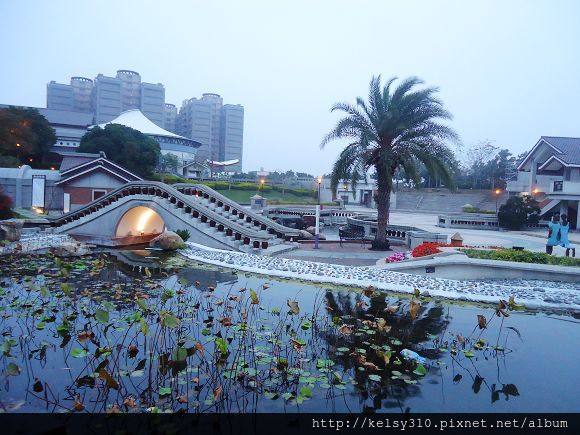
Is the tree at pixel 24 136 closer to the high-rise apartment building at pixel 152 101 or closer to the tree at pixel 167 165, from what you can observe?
the tree at pixel 167 165

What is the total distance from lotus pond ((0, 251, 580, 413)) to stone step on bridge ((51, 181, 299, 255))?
22.7ft

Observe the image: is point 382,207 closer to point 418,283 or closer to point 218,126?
point 418,283

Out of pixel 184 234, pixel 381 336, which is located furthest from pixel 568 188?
pixel 381 336

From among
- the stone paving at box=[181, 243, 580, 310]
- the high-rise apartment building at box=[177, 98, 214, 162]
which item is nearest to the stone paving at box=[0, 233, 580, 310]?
the stone paving at box=[181, 243, 580, 310]

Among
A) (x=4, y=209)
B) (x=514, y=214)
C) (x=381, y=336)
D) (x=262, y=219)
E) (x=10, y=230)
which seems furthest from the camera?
(x=514, y=214)

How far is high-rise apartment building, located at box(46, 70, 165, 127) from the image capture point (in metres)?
→ 106

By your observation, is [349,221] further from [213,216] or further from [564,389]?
[564,389]

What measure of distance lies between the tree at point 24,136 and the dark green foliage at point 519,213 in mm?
36587

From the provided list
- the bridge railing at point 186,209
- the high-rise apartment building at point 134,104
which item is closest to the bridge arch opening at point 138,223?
the bridge railing at point 186,209

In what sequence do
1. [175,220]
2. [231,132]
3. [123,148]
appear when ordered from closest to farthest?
[175,220] < [123,148] < [231,132]

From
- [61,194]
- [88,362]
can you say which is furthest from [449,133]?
[61,194]

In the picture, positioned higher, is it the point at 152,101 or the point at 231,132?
the point at 152,101

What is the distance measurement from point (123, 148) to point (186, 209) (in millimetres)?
22971

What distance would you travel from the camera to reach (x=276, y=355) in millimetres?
6172
